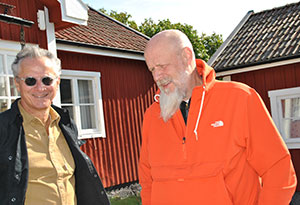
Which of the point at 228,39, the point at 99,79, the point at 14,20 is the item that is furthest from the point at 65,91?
the point at 228,39

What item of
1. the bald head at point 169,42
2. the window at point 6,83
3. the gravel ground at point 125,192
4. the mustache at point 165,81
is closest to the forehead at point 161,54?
the bald head at point 169,42

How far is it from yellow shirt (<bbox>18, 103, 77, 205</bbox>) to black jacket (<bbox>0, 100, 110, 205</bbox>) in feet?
0.20

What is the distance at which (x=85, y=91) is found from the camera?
29.7 feet

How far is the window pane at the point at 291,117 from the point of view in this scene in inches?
336

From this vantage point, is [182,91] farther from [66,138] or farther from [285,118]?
[285,118]

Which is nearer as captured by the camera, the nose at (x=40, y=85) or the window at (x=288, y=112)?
the nose at (x=40, y=85)

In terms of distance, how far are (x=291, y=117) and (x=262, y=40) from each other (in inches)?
90.0

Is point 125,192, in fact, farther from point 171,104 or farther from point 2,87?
point 171,104

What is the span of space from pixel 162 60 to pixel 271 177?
0.97 m

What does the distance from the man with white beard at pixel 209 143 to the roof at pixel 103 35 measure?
592cm

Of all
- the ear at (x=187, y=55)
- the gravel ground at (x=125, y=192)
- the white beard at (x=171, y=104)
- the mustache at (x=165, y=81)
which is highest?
the ear at (x=187, y=55)

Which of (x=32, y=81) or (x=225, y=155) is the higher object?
(x=32, y=81)

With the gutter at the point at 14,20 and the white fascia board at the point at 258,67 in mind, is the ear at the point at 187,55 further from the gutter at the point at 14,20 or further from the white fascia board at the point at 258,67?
the white fascia board at the point at 258,67

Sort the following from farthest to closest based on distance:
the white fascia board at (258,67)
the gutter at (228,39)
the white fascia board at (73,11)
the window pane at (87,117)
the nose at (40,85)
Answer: the gutter at (228,39) < the window pane at (87,117) < the white fascia board at (258,67) < the white fascia board at (73,11) < the nose at (40,85)
